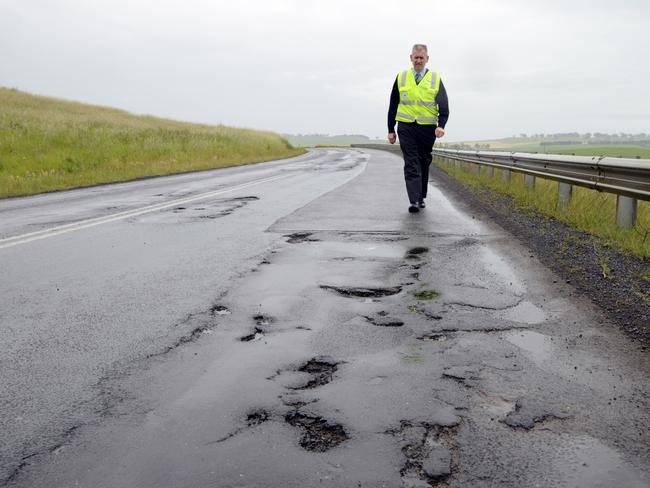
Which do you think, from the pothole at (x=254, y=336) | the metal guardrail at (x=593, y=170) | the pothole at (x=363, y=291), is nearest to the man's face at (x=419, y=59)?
the metal guardrail at (x=593, y=170)

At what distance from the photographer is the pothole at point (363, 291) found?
414cm

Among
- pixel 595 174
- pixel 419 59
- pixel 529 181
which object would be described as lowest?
pixel 529 181

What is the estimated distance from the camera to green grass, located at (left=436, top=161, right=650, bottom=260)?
5882 mm

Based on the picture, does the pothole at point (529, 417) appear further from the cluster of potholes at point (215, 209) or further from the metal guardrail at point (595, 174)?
the cluster of potholes at point (215, 209)

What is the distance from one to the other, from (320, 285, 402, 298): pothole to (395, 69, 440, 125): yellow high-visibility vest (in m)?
4.62

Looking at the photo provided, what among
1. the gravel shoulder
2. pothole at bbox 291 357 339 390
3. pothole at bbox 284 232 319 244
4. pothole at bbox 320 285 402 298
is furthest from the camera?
pothole at bbox 284 232 319 244

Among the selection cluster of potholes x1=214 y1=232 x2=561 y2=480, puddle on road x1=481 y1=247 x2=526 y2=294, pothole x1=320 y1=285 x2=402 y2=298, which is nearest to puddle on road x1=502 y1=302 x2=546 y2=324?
puddle on road x1=481 y1=247 x2=526 y2=294

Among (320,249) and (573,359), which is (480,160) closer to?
(320,249)

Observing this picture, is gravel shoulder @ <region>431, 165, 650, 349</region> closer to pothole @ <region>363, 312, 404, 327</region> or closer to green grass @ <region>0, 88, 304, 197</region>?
pothole @ <region>363, 312, 404, 327</region>

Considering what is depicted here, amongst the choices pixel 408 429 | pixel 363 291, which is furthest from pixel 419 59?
pixel 408 429

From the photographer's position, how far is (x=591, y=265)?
501 centimetres

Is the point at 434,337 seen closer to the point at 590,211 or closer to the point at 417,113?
the point at 417,113

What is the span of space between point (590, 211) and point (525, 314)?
16.5 ft

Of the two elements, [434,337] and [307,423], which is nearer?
[307,423]
